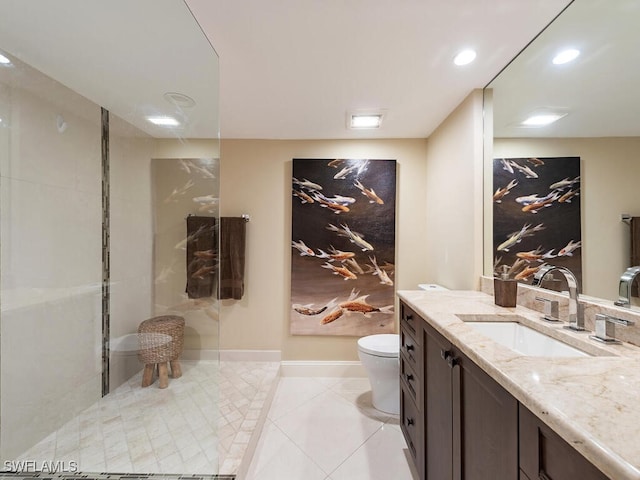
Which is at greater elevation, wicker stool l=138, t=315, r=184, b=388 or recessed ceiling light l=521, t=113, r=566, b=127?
recessed ceiling light l=521, t=113, r=566, b=127

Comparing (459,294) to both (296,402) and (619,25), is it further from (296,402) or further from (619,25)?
(296,402)

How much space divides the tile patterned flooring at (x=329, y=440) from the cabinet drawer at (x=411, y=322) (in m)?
0.78

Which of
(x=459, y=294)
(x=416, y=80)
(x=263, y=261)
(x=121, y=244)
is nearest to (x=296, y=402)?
(x=263, y=261)

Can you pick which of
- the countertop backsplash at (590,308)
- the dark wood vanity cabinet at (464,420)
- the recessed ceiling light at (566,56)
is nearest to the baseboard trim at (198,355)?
the dark wood vanity cabinet at (464,420)

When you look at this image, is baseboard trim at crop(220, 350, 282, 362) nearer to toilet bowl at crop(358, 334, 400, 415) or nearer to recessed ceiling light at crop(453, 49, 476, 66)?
toilet bowl at crop(358, 334, 400, 415)

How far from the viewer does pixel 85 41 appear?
1.24 m

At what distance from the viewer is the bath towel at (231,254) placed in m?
2.58

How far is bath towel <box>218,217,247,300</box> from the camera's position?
102 inches

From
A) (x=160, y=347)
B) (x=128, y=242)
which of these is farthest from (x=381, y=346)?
(x=128, y=242)

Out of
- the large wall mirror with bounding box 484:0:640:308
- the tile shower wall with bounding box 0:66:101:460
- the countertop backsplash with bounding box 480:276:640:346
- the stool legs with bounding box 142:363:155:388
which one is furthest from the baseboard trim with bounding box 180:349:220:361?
the large wall mirror with bounding box 484:0:640:308

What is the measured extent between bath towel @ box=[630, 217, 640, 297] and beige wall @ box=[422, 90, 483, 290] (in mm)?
808

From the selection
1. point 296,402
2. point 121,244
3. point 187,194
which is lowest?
point 296,402

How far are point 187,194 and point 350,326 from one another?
Result: 1.82m

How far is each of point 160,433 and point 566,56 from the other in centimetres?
269
